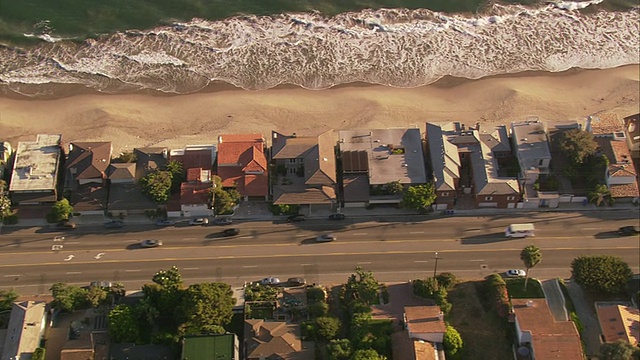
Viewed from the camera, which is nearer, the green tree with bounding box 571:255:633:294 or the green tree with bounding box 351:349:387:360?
the green tree with bounding box 351:349:387:360

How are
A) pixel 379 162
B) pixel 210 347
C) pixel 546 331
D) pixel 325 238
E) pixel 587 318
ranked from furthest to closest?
pixel 379 162 → pixel 325 238 → pixel 587 318 → pixel 546 331 → pixel 210 347

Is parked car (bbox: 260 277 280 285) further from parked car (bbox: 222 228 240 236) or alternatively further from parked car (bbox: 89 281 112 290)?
parked car (bbox: 89 281 112 290)

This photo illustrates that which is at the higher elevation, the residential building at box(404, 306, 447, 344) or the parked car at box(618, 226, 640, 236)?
the parked car at box(618, 226, 640, 236)

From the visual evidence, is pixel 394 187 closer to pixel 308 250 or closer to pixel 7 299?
pixel 308 250

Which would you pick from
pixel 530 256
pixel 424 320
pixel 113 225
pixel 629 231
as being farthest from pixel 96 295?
pixel 629 231

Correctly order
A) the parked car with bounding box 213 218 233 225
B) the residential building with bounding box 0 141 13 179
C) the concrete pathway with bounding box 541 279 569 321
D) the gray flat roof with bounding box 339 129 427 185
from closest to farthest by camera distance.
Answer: the concrete pathway with bounding box 541 279 569 321, the parked car with bounding box 213 218 233 225, the gray flat roof with bounding box 339 129 427 185, the residential building with bounding box 0 141 13 179

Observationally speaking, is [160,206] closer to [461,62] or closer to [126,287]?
[126,287]

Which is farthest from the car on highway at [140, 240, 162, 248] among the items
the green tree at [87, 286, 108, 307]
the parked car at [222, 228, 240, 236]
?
the green tree at [87, 286, 108, 307]

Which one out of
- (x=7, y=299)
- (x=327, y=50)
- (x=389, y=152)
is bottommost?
(x=7, y=299)
